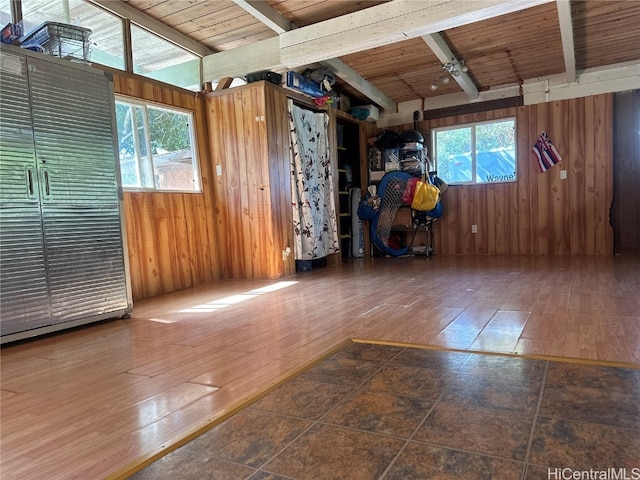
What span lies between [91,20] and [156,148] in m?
1.23

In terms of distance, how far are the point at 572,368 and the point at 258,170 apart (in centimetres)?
371

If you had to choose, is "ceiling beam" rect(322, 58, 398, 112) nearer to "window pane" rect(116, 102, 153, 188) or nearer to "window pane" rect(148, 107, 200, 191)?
"window pane" rect(148, 107, 200, 191)

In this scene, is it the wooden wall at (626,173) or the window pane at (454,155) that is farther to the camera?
the window pane at (454,155)

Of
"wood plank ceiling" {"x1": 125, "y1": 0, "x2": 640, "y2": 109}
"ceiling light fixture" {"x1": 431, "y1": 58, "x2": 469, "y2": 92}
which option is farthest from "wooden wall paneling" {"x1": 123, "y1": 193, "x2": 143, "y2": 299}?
"ceiling light fixture" {"x1": 431, "y1": 58, "x2": 469, "y2": 92}

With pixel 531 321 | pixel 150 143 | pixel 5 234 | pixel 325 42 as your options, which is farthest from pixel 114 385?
pixel 325 42

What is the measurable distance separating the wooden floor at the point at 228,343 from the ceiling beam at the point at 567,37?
248 centimetres

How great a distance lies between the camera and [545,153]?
6.02 metres

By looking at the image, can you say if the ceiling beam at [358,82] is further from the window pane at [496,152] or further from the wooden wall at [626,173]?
the wooden wall at [626,173]

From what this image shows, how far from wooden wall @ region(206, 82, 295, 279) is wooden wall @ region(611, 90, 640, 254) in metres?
4.42

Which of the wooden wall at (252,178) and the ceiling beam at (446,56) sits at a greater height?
the ceiling beam at (446,56)

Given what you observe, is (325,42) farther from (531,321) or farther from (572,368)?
(572,368)

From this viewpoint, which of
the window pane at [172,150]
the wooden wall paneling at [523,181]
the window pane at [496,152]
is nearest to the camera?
the window pane at [172,150]

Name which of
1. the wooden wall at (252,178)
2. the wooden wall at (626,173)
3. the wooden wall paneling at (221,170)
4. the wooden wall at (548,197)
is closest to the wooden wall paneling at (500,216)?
the wooden wall at (548,197)

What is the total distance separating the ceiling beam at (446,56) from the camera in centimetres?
453
